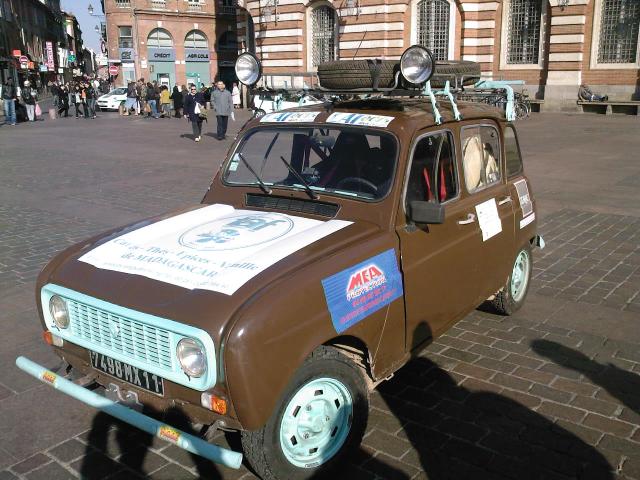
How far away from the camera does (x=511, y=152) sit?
5234 millimetres

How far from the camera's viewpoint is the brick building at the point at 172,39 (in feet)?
161

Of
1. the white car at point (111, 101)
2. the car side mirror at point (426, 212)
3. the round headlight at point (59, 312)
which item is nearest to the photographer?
the round headlight at point (59, 312)

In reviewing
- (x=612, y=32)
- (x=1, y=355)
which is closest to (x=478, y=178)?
(x=1, y=355)

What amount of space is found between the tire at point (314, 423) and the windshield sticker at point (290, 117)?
185 centimetres

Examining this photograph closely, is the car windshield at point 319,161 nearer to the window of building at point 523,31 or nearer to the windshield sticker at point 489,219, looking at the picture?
the windshield sticker at point 489,219

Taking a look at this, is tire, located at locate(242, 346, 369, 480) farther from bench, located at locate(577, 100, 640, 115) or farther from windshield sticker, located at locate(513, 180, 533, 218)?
bench, located at locate(577, 100, 640, 115)

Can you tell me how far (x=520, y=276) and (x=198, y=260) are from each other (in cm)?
340

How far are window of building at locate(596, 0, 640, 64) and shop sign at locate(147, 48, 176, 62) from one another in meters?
33.4

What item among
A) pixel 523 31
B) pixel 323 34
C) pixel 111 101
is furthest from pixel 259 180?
pixel 111 101

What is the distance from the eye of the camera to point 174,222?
13.1 feet

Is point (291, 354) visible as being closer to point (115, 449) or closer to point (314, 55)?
point (115, 449)

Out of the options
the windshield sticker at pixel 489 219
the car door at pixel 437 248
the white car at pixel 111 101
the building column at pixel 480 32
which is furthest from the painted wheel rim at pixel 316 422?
the white car at pixel 111 101

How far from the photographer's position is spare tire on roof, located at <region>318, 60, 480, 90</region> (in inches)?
172

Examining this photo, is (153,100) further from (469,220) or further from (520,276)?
(469,220)
